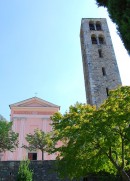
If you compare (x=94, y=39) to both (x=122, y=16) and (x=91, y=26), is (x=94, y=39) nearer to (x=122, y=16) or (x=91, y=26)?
(x=91, y=26)

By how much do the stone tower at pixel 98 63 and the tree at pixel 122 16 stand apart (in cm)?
1923

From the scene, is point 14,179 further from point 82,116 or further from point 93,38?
point 93,38

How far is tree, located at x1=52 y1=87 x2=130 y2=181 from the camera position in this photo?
1143 centimetres

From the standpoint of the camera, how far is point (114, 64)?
29.6 m

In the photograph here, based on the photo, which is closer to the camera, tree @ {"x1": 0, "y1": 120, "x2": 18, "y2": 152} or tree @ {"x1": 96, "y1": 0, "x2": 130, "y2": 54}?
tree @ {"x1": 96, "y1": 0, "x2": 130, "y2": 54}

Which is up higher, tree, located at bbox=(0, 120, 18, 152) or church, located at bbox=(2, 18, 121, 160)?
church, located at bbox=(2, 18, 121, 160)

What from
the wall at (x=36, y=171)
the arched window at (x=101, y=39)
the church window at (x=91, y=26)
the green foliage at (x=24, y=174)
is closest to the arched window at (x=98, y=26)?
the church window at (x=91, y=26)

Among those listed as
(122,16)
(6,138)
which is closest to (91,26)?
(6,138)

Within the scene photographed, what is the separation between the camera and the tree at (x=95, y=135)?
37.5ft

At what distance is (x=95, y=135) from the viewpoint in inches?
448

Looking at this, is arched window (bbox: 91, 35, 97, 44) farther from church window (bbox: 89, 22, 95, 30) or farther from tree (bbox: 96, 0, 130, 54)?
tree (bbox: 96, 0, 130, 54)

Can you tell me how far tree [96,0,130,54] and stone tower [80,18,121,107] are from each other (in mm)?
19234

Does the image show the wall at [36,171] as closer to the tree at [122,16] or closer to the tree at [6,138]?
the tree at [6,138]

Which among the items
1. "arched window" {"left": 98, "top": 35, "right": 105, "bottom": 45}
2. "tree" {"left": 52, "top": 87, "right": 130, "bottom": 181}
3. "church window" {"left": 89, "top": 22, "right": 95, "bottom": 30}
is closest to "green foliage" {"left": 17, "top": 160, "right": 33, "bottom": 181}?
"tree" {"left": 52, "top": 87, "right": 130, "bottom": 181}
